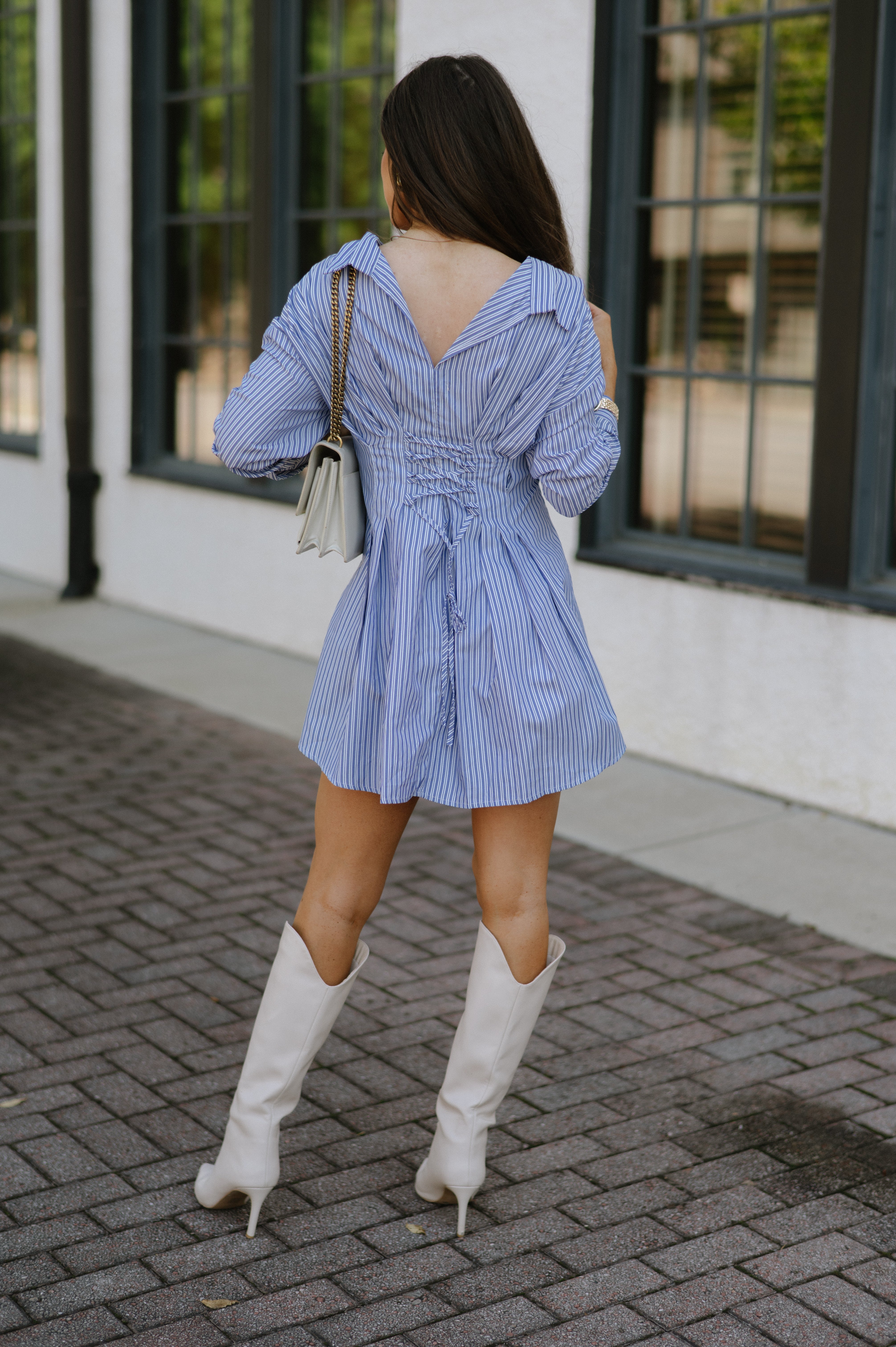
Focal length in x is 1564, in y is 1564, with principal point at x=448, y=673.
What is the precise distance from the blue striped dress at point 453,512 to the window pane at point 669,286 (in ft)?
12.0

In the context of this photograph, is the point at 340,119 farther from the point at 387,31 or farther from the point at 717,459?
the point at 717,459

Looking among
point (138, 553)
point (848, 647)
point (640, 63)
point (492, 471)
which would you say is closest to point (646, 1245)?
point (492, 471)

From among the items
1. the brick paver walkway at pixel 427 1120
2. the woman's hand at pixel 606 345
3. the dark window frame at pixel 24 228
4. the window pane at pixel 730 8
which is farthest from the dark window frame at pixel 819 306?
the dark window frame at pixel 24 228

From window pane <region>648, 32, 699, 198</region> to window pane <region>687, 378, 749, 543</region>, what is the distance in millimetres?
774

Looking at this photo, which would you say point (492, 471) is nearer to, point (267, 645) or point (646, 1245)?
point (646, 1245)

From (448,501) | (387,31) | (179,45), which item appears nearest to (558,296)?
(448,501)

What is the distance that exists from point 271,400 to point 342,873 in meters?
0.81

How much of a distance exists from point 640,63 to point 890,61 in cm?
122

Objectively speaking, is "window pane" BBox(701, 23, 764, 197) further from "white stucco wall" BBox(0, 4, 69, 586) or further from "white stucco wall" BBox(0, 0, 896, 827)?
"white stucco wall" BBox(0, 4, 69, 586)

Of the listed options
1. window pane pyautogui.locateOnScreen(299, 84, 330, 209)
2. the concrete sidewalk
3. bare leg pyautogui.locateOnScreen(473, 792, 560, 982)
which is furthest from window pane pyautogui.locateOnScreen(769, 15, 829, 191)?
bare leg pyautogui.locateOnScreen(473, 792, 560, 982)

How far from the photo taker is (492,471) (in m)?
2.59

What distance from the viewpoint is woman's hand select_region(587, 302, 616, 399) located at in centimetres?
257

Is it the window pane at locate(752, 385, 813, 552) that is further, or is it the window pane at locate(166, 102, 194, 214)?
the window pane at locate(166, 102, 194, 214)

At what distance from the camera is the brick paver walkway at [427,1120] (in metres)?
2.59
